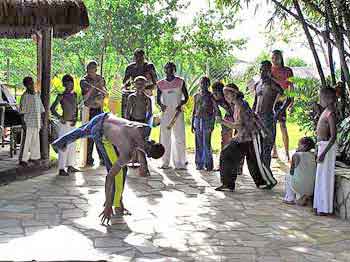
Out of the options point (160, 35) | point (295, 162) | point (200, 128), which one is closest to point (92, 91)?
point (200, 128)

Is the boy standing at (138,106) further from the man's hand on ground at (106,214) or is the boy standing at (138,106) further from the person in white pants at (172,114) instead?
the man's hand on ground at (106,214)

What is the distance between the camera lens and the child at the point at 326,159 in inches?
277

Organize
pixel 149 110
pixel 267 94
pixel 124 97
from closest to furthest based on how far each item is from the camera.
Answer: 1. pixel 267 94
2. pixel 149 110
3. pixel 124 97

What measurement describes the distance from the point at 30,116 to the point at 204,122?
274cm

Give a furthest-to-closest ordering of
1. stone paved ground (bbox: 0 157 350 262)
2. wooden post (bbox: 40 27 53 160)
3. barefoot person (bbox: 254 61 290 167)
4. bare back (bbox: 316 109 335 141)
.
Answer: wooden post (bbox: 40 27 53 160) → barefoot person (bbox: 254 61 290 167) → bare back (bbox: 316 109 335 141) → stone paved ground (bbox: 0 157 350 262)

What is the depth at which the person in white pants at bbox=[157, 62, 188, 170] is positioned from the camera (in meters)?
10.0

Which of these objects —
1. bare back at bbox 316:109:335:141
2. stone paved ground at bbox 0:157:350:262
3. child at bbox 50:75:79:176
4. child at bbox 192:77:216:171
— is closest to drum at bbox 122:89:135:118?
child at bbox 50:75:79:176

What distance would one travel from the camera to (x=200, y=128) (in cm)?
1002

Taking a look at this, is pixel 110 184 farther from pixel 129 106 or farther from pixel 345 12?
pixel 345 12

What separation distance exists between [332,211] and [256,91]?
9.47 feet

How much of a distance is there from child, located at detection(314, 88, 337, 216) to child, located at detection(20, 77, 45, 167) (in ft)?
14.6

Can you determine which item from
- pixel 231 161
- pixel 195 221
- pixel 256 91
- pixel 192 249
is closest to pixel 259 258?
pixel 192 249

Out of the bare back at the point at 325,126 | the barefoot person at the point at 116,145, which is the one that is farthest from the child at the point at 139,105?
the bare back at the point at 325,126

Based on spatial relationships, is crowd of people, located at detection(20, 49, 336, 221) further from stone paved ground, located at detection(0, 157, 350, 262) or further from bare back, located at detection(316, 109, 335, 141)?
stone paved ground, located at detection(0, 157, 350, 262)
